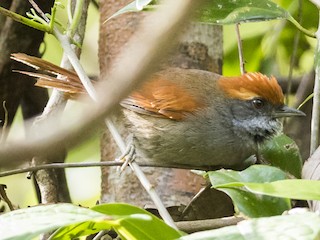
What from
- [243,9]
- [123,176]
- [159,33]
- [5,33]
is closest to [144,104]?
[123,176]

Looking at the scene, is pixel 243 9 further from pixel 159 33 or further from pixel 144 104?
pixel 159 33

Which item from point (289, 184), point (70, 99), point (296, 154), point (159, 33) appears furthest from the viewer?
point (70, 99)

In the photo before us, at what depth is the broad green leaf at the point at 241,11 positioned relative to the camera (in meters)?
2.31

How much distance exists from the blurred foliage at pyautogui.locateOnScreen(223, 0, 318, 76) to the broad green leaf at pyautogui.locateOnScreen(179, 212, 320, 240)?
2.61m

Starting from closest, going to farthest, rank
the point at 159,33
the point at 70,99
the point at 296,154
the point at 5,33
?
the point at 159,33 → the point at 296,154 → the point at 70,99 → the point at 5,33

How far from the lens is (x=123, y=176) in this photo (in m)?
2.93

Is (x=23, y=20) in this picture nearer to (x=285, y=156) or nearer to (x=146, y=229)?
(x=285, y=156)

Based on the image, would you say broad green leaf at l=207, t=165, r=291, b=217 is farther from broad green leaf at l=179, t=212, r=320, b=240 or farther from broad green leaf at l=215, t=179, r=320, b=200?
broad green leaf at l=179, t=212, r=320, b=240

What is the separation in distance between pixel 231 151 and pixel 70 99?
76cm

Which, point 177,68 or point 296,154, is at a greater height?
point 177,68

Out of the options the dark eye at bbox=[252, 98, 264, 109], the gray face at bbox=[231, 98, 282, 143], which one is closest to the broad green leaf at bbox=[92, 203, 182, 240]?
the gray face at bbox=[231, 98, 282, 143]

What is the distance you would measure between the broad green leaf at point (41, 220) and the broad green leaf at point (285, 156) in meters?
1.15

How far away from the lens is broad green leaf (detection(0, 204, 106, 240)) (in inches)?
47.0

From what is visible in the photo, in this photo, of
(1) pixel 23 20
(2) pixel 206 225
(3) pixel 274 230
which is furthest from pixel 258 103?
(3) pixel 274 230
